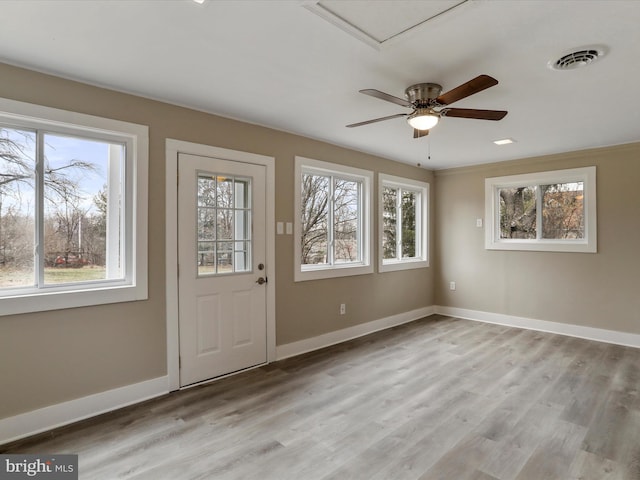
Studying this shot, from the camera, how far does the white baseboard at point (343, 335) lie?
152 inches

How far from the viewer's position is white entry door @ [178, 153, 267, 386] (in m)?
3.10

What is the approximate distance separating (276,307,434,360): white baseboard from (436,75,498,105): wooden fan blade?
110 inches

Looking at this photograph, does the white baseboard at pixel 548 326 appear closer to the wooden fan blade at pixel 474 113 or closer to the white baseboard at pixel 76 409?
the wooden fan blade at pixel 474 113

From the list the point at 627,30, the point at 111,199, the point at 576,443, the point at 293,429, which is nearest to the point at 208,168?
the point at 111,199

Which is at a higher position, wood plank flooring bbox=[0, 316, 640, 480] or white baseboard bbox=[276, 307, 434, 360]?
white baseboard bbox=[276, 307, 434, 360]

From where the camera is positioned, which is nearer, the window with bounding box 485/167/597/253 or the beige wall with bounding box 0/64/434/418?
the beige wall with bounding box 0/64/434/418

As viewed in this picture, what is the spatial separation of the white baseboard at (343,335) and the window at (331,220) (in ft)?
2.33

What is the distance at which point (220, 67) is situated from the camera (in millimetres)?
2381

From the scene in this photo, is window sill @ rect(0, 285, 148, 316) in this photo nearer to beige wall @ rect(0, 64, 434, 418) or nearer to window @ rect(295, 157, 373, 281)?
beige wall @ rect(0, 64, 434, 418)

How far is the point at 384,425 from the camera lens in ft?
8.16

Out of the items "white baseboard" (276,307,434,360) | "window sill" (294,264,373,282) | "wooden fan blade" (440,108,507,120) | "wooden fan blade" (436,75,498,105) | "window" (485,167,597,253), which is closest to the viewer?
"wooden fan blade" (436,75,498,105)

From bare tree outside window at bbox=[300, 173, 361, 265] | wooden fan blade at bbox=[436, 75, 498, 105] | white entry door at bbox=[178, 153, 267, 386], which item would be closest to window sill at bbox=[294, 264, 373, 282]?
bare tree outside window at bbox=[300, 173, 361, 265]

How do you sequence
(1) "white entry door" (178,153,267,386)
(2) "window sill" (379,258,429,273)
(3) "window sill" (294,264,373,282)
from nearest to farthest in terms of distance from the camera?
(1) "white entry door" (178,153,267,386), (3) "window sill" (294,264,373,282), (2) "window sill" (379,258,429,273)

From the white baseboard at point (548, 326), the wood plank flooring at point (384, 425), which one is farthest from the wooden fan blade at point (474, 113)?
the white baseboard at point (548, 326)
